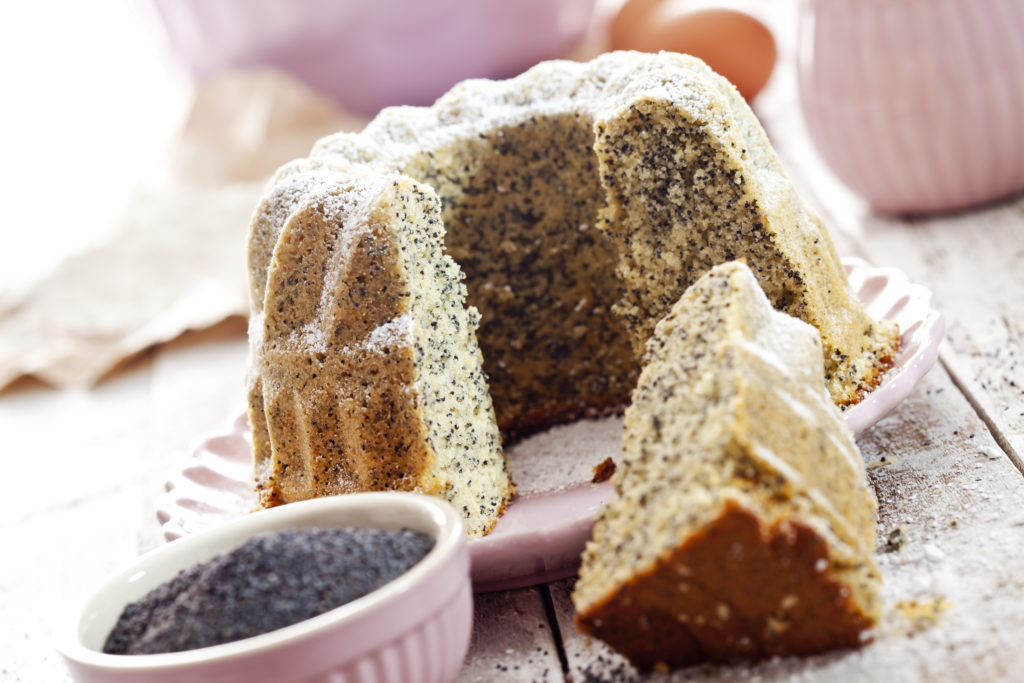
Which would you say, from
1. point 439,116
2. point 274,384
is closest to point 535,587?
point 274,384

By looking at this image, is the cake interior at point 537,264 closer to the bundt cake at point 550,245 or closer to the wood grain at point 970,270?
the bundt cake at point 550,245

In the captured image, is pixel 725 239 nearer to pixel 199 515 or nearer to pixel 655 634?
pixel 655 634

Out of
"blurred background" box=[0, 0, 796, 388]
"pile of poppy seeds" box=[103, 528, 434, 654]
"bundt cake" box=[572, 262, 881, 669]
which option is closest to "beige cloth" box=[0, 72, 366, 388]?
"blurred background" box=[0, 0, 796, 388]

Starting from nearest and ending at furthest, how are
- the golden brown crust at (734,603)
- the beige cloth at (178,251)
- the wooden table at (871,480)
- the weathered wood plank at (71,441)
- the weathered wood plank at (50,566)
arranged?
1. the golden brown crust at (734,603)
2. the wooden table at (871,480)
3. the weathered wood plank at (50,566)
4. the weathered wood plank at (71,441)
5. the beige cloth at (178,251)

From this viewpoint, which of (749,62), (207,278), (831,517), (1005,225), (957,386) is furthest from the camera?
(749,62)

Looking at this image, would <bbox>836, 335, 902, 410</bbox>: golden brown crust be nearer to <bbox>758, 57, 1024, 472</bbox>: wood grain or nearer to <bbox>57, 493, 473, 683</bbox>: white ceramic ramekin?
<bbox>758, 57, 1024, 472</bbox>: wood grain

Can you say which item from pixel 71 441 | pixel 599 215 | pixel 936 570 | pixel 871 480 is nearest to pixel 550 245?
pixel 599 215

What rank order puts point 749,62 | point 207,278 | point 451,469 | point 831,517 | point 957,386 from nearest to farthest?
point 831,517 < point 451,469 < point 957,386 < point 207,278 < point 749,62

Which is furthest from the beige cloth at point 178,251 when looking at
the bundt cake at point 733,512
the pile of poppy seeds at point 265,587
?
the bundt cake at point 733,512
